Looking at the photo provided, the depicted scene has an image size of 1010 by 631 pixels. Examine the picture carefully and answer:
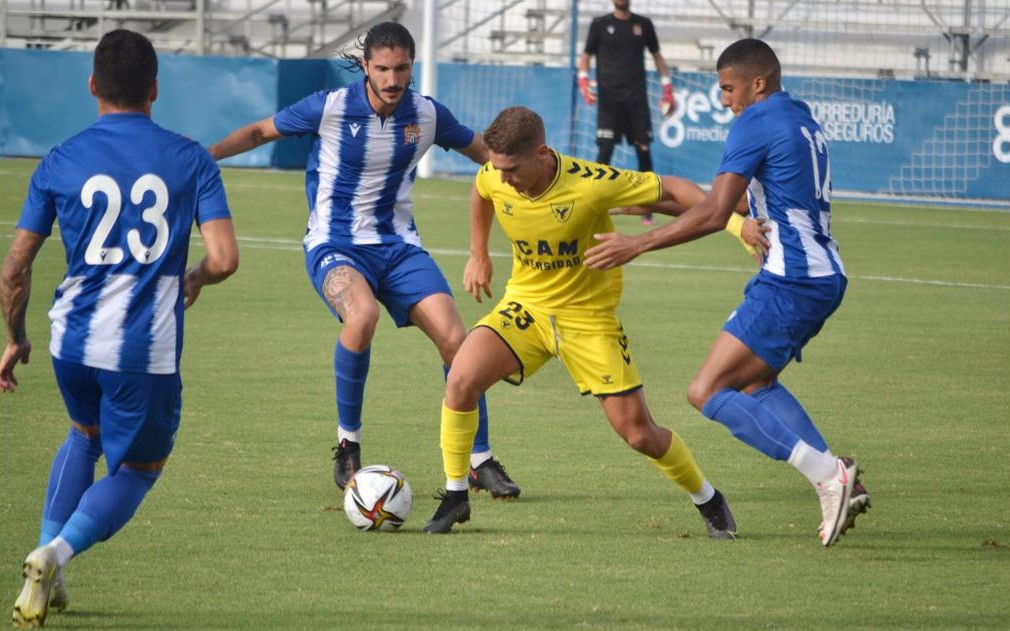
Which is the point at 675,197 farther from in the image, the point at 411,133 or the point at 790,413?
the point at 411,133

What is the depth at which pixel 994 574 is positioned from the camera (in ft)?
18.9

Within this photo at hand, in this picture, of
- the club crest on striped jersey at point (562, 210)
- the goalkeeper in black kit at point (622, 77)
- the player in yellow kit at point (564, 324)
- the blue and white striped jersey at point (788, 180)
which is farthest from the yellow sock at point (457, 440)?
the goalkeeper in black kit at point (622, 77)

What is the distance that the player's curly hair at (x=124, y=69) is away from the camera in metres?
4.84

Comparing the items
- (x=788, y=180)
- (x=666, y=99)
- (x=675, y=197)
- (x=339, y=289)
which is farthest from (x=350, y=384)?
(x=666, y=99)

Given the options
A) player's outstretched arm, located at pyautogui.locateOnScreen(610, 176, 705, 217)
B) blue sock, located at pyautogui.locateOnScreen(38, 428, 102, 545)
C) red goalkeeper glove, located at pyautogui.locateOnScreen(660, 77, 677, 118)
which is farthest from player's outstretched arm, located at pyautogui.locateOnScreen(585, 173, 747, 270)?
red goalkeeper glove, located at pyautogui.locateOnScreen(660, 77, 677, 118)

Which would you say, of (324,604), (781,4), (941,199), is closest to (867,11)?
(781,4)

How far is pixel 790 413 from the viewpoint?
652 cm

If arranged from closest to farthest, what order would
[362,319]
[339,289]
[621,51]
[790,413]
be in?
[790,413], [362,319], [339,289], [621,51]

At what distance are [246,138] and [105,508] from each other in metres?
2.83

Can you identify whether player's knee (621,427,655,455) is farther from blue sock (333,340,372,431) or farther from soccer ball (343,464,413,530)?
blue sock (333,340,372,431)

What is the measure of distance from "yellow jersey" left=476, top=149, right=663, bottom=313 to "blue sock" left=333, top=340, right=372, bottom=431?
1101 mm

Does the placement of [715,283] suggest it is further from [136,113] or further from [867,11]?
[867,11]

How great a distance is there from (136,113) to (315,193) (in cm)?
283

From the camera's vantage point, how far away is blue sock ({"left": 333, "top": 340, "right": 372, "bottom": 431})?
23.8 ft
